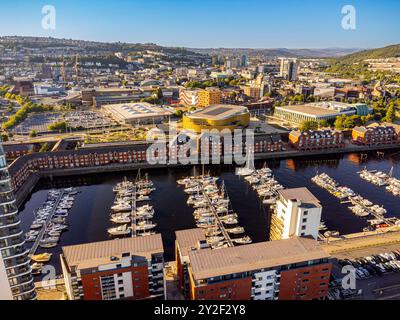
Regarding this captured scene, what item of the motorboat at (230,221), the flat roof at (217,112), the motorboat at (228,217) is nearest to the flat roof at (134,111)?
the flat roof at (217,112)

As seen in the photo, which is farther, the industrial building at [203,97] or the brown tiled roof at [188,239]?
the industrial building at [203,97]

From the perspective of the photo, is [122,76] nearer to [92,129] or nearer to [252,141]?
[92,129]

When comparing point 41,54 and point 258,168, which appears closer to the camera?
point 258,168

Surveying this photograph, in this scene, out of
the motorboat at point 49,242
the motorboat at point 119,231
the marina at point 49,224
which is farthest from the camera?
the motorboat at point 119,231

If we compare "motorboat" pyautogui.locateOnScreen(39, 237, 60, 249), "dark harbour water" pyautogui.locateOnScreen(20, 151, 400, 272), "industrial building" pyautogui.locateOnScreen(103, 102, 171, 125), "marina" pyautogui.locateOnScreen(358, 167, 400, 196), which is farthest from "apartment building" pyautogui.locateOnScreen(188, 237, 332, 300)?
"industrial building" pyautogui.locateOnScreen(103, 102, 171, 125)

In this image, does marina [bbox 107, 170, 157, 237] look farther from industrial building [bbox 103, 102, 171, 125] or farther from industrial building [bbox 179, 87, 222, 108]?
industrial building [bbox 179, 87, 222, 108]

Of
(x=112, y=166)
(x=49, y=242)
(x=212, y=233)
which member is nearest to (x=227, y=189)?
(x=212, y=233)

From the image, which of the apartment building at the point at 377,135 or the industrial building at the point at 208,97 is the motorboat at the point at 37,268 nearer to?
the apartment building at the point at 377,135
